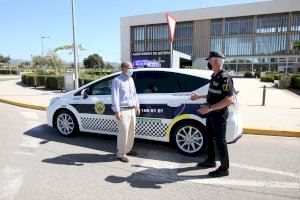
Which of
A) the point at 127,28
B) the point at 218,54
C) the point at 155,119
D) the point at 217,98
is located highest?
the point at 127,28

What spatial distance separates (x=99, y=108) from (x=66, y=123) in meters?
1.14

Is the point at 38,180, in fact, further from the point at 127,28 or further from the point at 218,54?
the point at 127,28

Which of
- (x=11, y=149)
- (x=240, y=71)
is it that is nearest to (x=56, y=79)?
(x=11, y=149)

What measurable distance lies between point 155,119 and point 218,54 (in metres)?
1.89

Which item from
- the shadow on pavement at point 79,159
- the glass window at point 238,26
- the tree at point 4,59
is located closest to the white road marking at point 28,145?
the shadow on pavement at point 79,159

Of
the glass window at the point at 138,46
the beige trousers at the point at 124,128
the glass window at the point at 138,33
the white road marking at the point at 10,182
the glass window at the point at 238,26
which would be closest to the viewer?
the white road marking at the point at 10,182

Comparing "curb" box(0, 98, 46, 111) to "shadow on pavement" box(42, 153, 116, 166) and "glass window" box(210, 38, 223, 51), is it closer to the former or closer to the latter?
"shadow on pavement" box(42, 153, 116, 166)

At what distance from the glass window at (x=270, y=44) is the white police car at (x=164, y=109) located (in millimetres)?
63220

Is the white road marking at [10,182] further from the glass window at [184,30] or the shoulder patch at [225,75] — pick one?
the glass window at [184,30]

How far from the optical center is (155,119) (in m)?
5.46

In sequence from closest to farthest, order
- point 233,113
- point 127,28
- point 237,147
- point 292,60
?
point 233,113 → point 237,147 → point 292,60 → point 127,28

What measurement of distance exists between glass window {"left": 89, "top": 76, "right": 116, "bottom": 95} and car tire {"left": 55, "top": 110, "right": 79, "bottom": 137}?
83cm

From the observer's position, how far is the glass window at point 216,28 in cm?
6662

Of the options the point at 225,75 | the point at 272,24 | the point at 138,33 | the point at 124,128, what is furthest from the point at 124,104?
the point at 138,33
